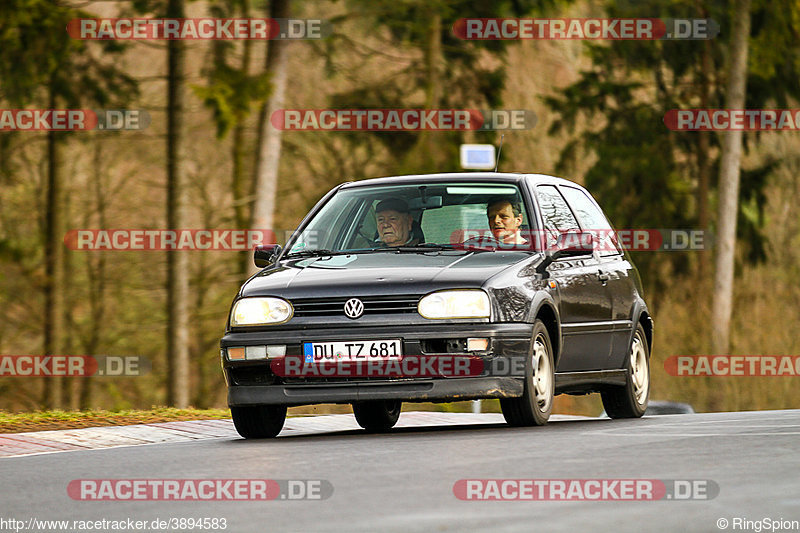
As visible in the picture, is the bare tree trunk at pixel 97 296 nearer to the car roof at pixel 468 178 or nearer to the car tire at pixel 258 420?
the car roof at pixel 468 178

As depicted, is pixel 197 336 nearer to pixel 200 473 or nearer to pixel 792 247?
pixel 792 247

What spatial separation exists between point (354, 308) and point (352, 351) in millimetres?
289

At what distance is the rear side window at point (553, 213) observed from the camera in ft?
38.2

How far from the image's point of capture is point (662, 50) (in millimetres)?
34625

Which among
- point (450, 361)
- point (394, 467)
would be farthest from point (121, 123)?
point (394, 467)

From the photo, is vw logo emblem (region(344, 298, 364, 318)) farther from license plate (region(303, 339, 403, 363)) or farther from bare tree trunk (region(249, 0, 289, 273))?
bare tree trunk (region(249, 0, 289, 273))

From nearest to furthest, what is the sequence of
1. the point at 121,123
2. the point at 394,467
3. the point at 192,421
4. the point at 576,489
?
1. the point at 576,489
2. the point at 394,467
3. the point at 192,421
4. the point at 121,123

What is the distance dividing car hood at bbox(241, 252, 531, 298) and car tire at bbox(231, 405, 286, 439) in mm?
896

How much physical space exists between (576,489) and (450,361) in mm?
3194

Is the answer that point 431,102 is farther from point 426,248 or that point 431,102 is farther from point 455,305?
point 455,305

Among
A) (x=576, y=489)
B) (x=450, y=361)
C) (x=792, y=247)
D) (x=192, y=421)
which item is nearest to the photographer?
(x=576, y=489)

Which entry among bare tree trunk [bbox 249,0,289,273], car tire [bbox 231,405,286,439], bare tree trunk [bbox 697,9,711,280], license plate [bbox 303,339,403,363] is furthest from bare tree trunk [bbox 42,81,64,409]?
license plate [bbox 303,339,403,363]

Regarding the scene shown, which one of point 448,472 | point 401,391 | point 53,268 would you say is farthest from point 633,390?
point 53,268

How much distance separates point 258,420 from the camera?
1109 cm
